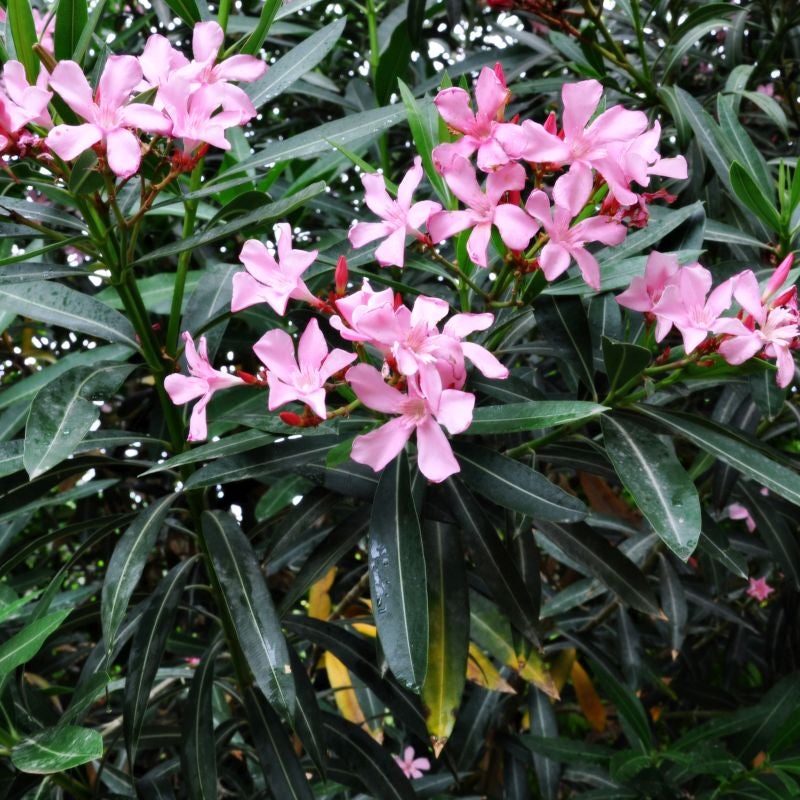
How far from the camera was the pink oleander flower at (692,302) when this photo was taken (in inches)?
32.3

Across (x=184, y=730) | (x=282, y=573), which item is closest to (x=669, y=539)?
(x=184, y=730)

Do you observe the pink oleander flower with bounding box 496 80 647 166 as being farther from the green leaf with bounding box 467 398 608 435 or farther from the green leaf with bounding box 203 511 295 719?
the green leaf with bounding box 203 511 295 719

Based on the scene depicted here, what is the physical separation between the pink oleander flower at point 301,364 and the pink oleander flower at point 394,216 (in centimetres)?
11

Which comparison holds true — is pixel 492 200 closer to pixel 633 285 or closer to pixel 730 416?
pixel 633 285

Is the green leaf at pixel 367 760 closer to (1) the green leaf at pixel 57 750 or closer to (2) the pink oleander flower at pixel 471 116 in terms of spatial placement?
(1) the green leaf at pixel 57 750

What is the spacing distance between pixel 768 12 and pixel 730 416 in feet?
2.89

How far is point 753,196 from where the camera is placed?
3.49 ft

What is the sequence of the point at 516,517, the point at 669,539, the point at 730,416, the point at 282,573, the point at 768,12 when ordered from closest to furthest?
the point at 669,539
the point at 516,517
the point at 730,416
the point at 768,12
the point at 282,573

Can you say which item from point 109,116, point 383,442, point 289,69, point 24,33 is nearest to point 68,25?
point 24,33

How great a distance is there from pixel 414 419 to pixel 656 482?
248mm

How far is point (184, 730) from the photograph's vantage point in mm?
1101

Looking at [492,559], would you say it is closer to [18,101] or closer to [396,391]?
[396,391]

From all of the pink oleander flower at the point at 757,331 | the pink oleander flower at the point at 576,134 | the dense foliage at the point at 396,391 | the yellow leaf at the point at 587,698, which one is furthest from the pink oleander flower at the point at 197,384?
the yellow leaf at the point at 587,698

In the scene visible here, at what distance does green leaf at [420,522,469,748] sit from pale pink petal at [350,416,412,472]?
24 cm
